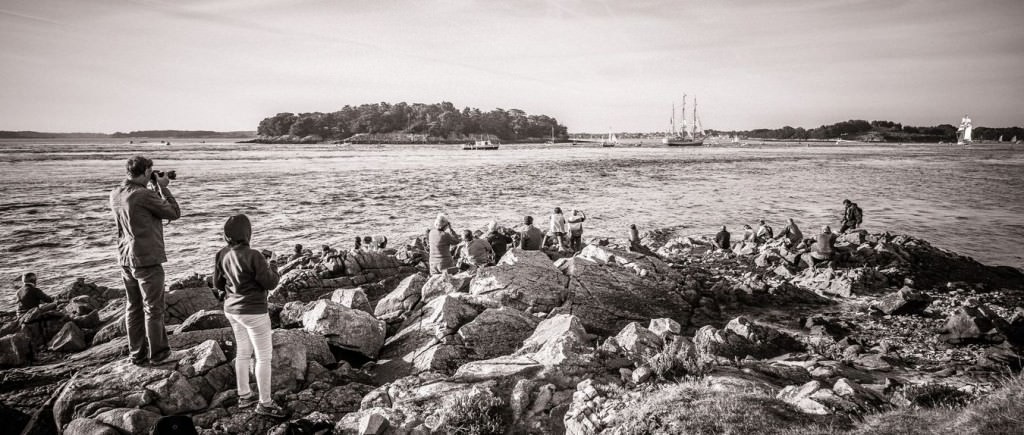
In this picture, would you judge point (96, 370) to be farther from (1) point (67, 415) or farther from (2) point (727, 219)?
(2) point (727, 219)

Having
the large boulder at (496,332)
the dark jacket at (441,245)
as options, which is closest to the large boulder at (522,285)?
the large boulder at (496,332)

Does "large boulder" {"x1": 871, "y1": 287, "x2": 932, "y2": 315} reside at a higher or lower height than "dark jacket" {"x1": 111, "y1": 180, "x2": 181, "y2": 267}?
lower

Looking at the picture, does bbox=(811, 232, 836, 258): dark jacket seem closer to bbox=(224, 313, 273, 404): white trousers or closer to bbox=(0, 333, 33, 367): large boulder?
bbox=(224, 313, 273, 404): white trousers

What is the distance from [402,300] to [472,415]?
16.4 feet

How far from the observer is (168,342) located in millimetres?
6684

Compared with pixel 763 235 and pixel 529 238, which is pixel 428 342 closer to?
pixel 529 238

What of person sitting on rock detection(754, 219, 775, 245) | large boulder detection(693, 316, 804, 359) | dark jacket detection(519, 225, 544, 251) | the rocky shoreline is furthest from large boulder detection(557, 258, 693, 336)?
person sitting on rock detection(754, 219, 775, 245)

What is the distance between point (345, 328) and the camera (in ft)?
25.7

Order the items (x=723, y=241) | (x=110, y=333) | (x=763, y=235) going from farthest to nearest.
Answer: (x=763, y=235)
(x=723, y=241)
(x=110, y=333)

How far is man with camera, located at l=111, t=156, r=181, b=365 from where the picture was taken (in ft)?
19.3

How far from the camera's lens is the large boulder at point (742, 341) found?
8.05m

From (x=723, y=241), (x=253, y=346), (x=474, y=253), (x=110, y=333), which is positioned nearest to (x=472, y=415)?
(x=253, y=346)

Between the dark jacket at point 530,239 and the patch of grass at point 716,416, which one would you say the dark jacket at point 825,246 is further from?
the patch of grass at point 716,416

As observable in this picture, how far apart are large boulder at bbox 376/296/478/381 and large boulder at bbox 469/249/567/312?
2.91 ft
